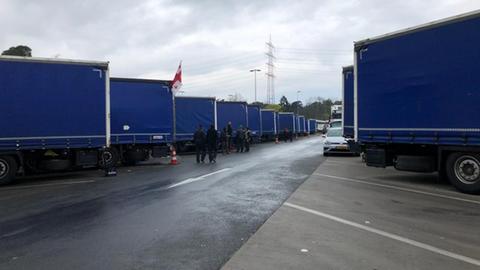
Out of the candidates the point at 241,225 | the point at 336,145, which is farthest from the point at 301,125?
the point at 241,225

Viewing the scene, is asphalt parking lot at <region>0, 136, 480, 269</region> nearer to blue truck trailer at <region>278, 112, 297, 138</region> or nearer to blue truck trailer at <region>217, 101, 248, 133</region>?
blue truck trailer at <region>217, 101, 248, 133</region>

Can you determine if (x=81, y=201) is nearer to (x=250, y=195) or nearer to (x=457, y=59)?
(x=250, y=195)

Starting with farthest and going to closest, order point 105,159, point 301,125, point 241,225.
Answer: point 301,125 < point 105,159 < point 241,225

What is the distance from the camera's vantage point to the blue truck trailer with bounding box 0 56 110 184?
579 inches

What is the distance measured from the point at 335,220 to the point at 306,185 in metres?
4.32

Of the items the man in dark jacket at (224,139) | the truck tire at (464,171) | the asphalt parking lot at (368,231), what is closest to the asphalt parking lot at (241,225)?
the asphalt parking lot at (368,231)

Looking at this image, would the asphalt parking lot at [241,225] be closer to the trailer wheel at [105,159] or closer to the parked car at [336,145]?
the trailer wheel at [105,159]

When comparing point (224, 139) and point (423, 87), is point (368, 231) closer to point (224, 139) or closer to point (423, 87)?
point (423, 87)

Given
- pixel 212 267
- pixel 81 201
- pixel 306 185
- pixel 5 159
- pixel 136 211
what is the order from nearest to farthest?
pixel 212 267
pixel 136 211
pixel 81 201
pixel 306 185
pixel 5 159

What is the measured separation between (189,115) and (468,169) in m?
18.7

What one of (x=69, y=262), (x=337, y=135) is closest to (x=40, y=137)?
(x=69, y=262)

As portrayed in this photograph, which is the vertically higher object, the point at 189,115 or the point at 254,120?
the point at 189,115

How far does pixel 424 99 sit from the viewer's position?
485 inches

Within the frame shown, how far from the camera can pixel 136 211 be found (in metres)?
8.95
